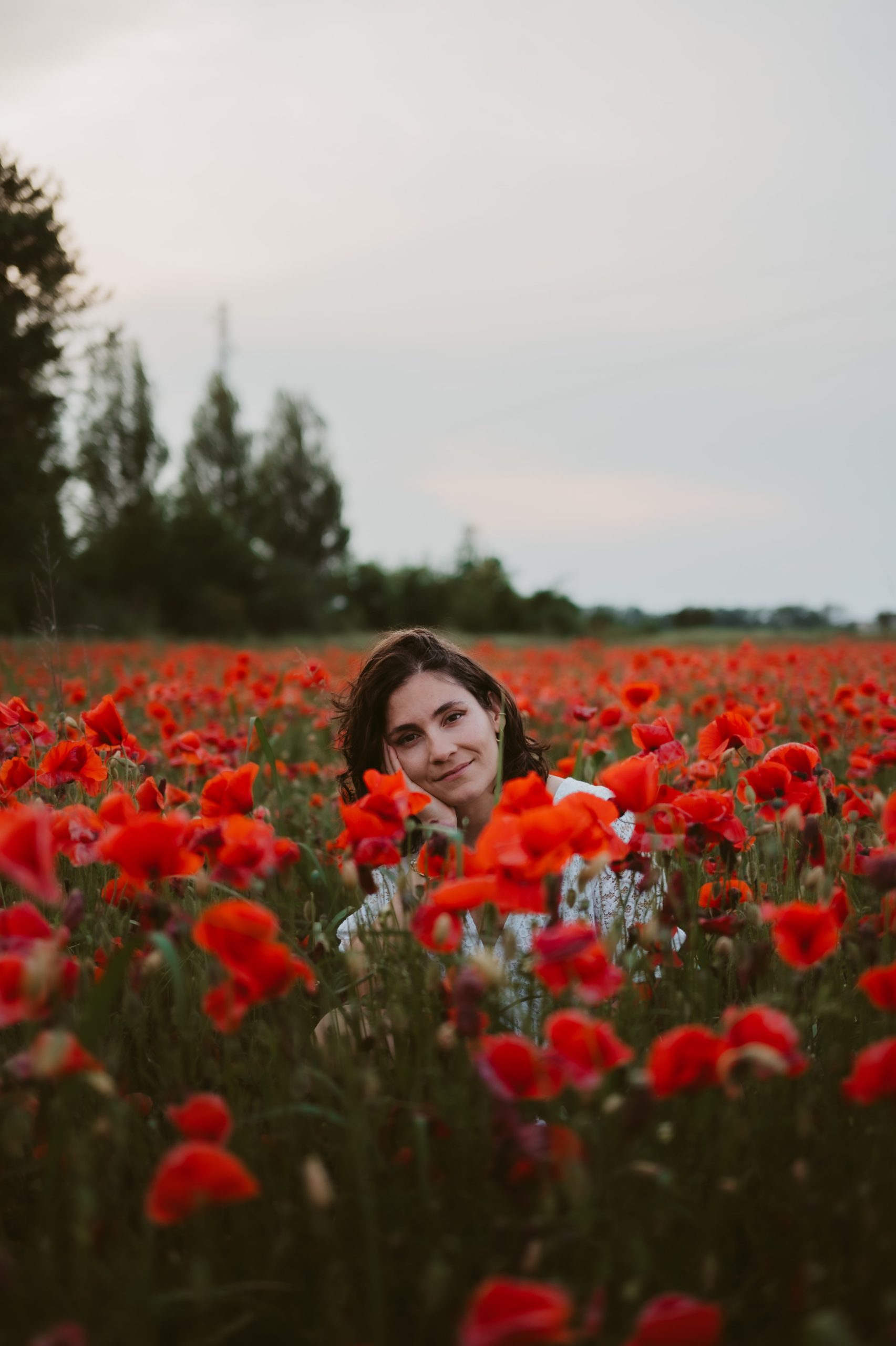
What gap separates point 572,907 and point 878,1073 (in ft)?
2.73

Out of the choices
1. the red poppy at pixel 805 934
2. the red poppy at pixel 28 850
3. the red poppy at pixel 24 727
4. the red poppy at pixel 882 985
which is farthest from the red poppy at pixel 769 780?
the red poppy at pixel 24 727

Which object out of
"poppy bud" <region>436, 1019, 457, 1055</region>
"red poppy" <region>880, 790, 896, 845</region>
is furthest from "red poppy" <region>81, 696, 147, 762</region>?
"red poppy" <region>880, 790, 896, 845</region>

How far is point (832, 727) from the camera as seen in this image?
161 inches

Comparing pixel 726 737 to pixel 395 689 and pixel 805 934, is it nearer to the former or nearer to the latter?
pixel 805 934

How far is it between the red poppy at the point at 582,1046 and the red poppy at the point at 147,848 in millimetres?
519

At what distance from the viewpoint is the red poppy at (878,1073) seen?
0.93 m

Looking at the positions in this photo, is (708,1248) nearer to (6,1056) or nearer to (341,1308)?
(341,1308)

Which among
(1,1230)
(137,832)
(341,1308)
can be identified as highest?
(137,832)

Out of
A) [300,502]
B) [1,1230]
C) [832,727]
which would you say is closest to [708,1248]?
[1,1230]

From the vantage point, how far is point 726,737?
1991 mm

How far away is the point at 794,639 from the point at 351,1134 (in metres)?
19.0

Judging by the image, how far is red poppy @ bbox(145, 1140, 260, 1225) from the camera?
2.75ft

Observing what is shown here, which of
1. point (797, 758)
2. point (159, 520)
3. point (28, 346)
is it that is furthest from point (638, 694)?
point (159, 520)

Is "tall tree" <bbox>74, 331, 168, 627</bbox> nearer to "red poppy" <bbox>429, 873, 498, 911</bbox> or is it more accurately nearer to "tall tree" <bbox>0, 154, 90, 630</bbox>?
"tall tree" <bbox>0, 154, 90, 630</bbox>
